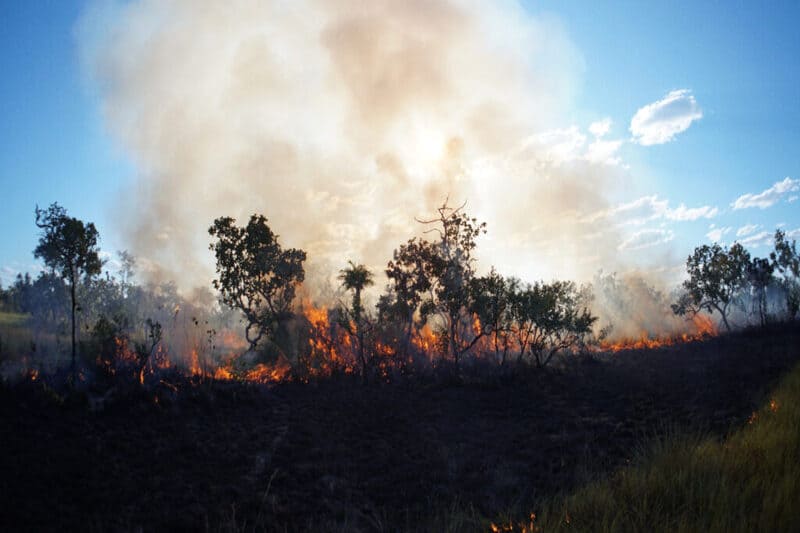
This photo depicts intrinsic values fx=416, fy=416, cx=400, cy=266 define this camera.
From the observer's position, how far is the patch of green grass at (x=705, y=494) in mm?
4484

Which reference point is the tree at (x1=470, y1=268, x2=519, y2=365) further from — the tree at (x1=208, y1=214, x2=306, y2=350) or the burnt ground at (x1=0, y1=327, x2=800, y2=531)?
the tree at (x1=208, y1=214, x2=306, y2=350)

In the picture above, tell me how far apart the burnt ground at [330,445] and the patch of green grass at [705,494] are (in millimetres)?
2250

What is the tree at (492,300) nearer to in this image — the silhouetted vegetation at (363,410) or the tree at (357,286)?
the silhouetted vegetation at (363,410)

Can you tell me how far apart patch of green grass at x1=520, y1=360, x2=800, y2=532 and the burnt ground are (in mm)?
2250

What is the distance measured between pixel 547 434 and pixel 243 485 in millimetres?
9308

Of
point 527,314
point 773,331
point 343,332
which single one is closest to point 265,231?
point 343,332

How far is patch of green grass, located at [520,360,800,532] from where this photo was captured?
14.7ft

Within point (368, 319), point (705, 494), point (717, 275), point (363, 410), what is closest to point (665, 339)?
point (717, 275)

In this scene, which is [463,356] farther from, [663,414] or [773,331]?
[773,331]

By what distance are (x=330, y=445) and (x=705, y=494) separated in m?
10.6

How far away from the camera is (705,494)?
5.30 meters

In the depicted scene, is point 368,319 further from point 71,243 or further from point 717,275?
point 717,275

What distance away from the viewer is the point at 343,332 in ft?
83.0

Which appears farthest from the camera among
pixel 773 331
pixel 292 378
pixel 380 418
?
pixel 773 331
